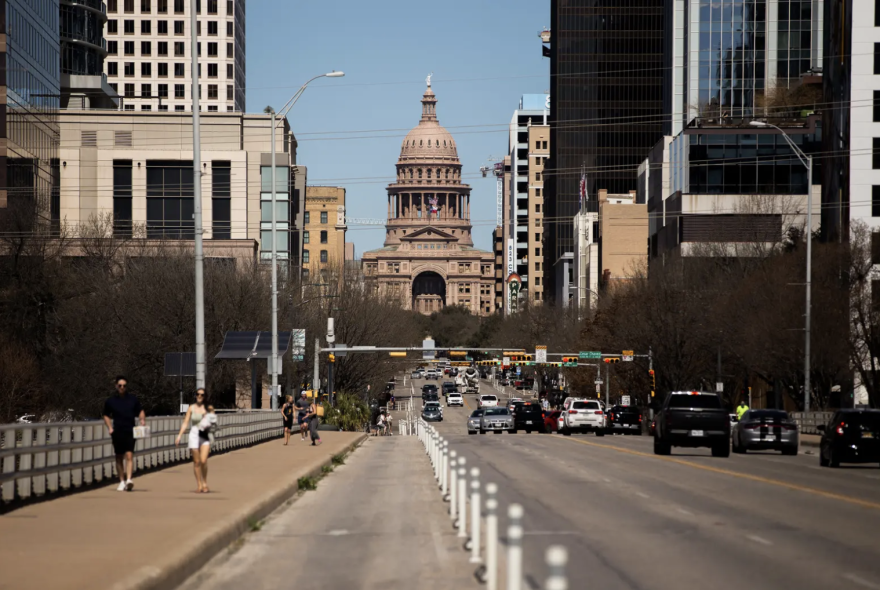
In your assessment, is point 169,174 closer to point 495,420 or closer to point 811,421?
point 495,420

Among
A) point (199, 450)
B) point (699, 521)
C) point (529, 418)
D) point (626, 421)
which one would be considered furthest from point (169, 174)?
point (699, 521)

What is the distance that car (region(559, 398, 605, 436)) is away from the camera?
60062mm

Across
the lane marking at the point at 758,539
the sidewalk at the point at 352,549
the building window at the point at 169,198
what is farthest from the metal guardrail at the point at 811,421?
the building window at the point at 169,198

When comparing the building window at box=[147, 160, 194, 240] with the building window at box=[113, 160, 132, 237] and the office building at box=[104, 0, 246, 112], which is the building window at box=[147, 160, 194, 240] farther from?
the office building at box=[104, 0, 246, 112]

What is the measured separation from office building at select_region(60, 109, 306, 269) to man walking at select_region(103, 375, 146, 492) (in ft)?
209

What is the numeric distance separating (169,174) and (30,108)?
43.3 ft

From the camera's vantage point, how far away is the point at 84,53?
11794 cm

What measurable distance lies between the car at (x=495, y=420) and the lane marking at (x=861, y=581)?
5015 cm

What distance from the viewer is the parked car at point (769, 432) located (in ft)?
130

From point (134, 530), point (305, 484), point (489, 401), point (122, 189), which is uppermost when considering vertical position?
point (122, 189)

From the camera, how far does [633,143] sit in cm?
17325

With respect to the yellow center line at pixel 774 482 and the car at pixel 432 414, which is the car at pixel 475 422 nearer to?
the yellow center line at pixel 774 482

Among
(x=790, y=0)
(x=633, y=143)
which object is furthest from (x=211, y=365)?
(x=633, y=143)

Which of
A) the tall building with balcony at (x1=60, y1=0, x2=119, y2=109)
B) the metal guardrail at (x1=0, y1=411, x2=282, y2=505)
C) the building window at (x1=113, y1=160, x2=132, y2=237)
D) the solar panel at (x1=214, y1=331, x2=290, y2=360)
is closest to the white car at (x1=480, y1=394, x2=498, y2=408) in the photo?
the building window at (x1=113, y1=160, x2=132, y2=237)
